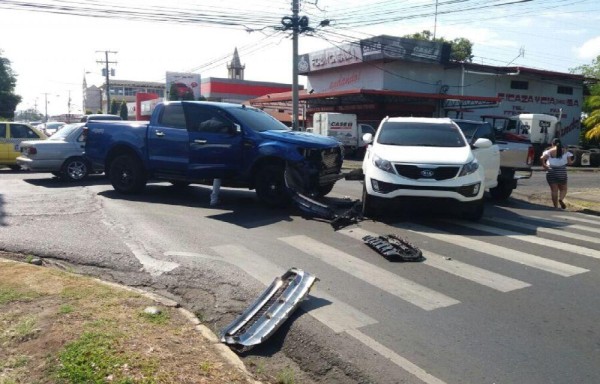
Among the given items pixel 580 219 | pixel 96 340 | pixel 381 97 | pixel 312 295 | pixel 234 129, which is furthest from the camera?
pixel 381 97

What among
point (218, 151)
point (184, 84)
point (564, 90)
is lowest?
point (218, 151)

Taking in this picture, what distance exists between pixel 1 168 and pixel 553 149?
17.5m

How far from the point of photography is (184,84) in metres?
61.8

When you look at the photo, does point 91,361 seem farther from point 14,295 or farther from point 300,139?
point 300,139

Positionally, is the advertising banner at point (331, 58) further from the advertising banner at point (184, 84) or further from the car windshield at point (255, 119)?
the car windshield at point (255, 119)

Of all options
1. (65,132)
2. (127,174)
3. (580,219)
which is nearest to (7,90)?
(65,132)

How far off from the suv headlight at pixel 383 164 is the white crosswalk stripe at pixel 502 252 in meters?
1.01

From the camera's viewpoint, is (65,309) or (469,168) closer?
(65,309)

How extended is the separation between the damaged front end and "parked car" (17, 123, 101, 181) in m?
10.9

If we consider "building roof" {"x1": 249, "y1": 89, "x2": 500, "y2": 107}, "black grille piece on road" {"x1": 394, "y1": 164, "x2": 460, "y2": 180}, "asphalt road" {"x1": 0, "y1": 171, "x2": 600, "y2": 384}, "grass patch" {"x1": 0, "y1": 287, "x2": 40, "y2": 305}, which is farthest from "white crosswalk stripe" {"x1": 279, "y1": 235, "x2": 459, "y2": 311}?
"building roof" {"x1": 249, "y1": 89, "x2": 500, "y2": 107}

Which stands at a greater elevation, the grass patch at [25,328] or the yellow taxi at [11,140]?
the yellow taxi at [11,140]

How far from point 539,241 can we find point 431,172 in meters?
1.90

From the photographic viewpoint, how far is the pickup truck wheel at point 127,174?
11.5 m

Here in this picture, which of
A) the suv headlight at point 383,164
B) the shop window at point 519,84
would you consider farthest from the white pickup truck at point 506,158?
the shop window at point 519,84
